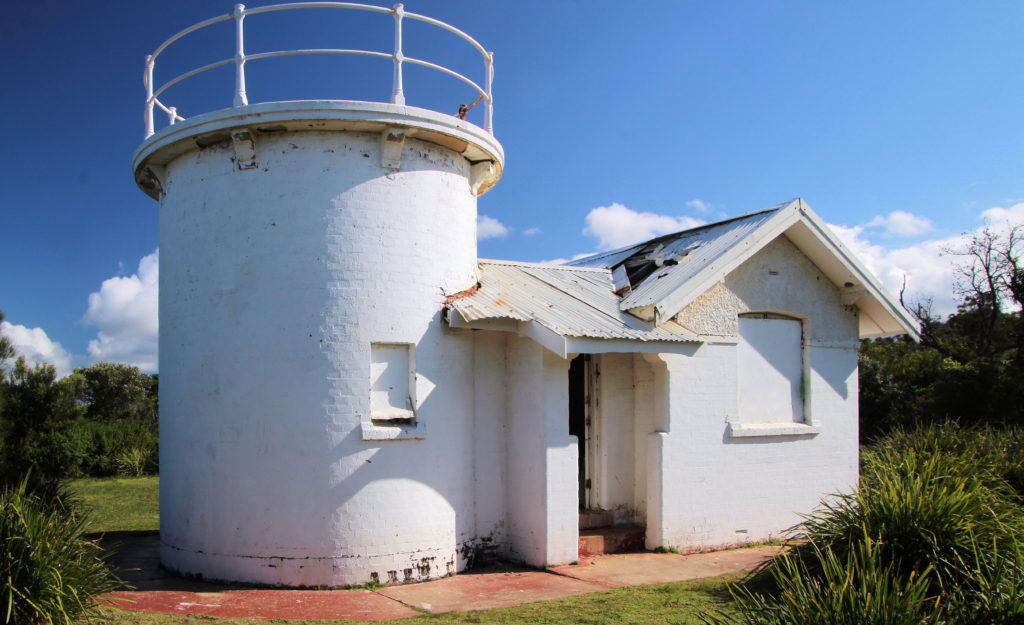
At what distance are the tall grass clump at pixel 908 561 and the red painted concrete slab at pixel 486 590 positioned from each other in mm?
2002

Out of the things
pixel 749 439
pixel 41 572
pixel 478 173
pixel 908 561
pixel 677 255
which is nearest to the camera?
pixel 41 572

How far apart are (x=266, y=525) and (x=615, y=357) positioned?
5.22 metres

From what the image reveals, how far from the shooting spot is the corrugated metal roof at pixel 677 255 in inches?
450

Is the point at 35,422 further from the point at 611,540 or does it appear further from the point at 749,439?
the point at 749,439

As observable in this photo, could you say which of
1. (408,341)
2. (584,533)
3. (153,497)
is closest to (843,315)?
(584,533)

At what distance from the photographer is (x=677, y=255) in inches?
504

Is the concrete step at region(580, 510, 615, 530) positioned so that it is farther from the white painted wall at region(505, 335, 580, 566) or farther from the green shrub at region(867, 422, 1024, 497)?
the green shrub at region(867, 422, 1024, 497)

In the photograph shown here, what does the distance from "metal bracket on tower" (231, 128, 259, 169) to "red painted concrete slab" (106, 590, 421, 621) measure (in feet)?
15.9

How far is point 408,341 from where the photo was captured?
30.8 ft

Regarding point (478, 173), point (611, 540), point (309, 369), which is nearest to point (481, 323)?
point (309, 369)

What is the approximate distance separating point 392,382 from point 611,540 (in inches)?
148

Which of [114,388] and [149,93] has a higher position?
[149,93]

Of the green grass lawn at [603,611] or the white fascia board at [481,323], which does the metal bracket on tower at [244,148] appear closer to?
the white fascia board at [481,323]

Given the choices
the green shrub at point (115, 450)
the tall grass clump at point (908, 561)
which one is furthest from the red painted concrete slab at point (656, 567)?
the green shrub at point (115, 450)
